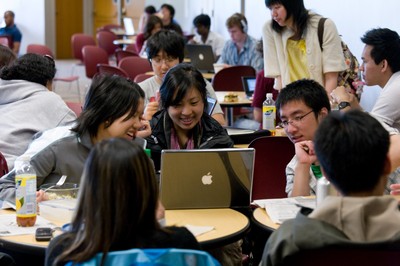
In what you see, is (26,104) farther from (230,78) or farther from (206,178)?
(230,78)

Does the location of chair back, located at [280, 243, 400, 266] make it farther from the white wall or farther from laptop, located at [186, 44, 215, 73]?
the white wall

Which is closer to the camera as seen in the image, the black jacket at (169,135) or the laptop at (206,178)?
the laptop at (206,178)

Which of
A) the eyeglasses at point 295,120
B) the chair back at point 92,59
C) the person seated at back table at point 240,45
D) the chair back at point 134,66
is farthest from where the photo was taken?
the chair back at point 92,59

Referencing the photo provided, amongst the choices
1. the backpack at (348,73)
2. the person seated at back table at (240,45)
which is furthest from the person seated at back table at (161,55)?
the person seated at back table at (240,45)

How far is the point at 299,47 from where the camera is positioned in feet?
16.5

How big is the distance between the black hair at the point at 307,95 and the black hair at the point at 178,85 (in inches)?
18.2

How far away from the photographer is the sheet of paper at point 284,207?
2746 millimetres

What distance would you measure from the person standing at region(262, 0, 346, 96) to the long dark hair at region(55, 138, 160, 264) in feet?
10.3

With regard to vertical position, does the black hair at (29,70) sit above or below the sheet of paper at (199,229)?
above

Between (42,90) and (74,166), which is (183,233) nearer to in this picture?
(74,166)

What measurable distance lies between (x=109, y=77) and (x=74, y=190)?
56cm

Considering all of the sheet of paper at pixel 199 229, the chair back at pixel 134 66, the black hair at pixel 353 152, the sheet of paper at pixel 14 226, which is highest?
the black hair at pixel 353 152

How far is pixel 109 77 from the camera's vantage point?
10.2 feet

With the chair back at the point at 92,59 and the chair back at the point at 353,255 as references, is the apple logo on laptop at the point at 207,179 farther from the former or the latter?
the chair back at the point at 92,59
